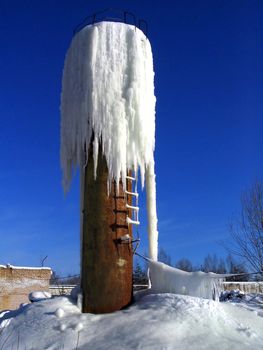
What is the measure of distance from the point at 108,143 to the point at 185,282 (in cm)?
238

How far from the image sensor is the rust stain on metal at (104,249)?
650 cm

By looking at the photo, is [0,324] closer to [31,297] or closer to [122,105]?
[31,297]

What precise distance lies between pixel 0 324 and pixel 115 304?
1657 mm

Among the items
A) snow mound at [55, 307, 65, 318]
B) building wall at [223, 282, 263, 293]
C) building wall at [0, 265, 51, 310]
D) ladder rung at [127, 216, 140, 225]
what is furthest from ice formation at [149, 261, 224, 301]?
building wall at [0, 265, 51, 310]

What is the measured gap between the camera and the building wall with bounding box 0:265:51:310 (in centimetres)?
2216

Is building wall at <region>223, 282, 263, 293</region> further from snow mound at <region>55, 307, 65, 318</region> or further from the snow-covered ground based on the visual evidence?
snow mound at <region>55, 307, 65, 318</region>

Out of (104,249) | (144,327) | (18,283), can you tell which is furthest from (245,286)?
(144,327)

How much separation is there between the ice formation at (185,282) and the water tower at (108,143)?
45cm

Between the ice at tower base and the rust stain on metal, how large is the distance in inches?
11.2

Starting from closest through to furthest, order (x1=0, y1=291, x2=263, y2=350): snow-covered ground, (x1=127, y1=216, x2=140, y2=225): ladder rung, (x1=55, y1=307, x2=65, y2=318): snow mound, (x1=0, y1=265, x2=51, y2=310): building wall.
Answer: (x1=0, y1=291, x2=263, y2=350): snow-covered ground → (x1=55, y1=307, x2=65, y2=318): snow mound → (x1=127, y1=216, x2=140, y2=225): ladder rung → (x1=0, y1=265, x2=51, y2=310): building wall

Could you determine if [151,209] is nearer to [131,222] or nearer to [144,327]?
[131,222]

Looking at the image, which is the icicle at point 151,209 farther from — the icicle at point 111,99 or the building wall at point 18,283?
the building wall at point 18,283

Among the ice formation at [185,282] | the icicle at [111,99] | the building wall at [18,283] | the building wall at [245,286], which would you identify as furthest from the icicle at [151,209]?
the building wall at [18,283]

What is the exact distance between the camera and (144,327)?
5402mm
